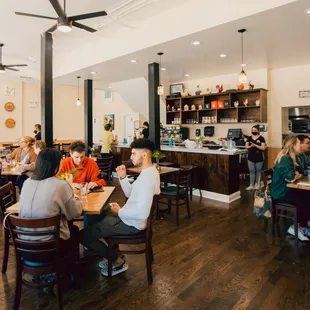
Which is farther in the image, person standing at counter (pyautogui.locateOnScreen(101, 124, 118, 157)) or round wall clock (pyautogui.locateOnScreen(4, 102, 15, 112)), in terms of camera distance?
round wall clock (pyautogui.locateOnScreen(4, 102, 15, 112))

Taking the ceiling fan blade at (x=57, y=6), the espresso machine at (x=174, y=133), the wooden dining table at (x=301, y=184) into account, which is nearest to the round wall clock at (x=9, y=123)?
the espresso machine at (x=174, y=133)

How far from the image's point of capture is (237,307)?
2209 mm

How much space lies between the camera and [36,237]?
79.7 inches

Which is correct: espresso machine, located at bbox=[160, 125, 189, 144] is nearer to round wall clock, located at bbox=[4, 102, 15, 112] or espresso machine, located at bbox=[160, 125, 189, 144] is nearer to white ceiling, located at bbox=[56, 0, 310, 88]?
white ceiling, located at bbox=[56, 0, 310, 88]

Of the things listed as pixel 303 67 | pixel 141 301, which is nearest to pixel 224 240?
pixel 141 301

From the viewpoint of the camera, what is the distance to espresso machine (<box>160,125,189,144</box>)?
896 cm

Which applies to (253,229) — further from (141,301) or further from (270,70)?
(270,70)

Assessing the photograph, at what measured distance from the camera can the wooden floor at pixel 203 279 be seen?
227cm

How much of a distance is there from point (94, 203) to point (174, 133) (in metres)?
6.85

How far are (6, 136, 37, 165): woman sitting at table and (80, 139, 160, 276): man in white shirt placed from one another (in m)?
2.65

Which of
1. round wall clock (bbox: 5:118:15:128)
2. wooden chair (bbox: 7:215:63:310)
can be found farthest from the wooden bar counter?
round wall clock (bbox: 5:118:15:128)

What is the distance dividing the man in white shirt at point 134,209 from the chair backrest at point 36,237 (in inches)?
20.7

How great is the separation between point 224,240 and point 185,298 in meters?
1.39

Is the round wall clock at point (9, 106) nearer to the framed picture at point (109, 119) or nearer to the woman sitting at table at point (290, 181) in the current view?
the framed picture at point (109, 119)
